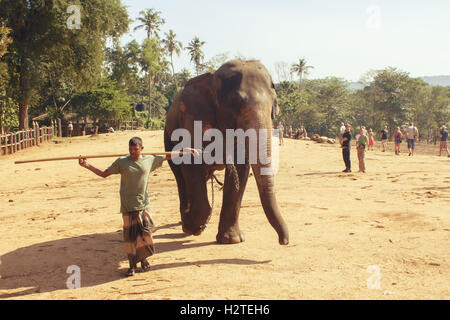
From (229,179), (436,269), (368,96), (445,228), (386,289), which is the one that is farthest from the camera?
(368,96)

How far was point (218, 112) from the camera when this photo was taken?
6.81m

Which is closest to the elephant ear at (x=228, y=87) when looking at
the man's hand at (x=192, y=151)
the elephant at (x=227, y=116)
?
the elephant at (x=227, y=116)

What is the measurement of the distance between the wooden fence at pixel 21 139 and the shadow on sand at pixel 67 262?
61.6ft

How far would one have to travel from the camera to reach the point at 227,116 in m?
6.57

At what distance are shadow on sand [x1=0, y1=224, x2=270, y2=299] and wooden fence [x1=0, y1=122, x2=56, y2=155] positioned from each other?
18765mm

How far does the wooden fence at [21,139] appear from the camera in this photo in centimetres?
2333

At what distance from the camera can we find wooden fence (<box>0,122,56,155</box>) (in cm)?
2333

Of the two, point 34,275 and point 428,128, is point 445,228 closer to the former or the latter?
point 34,275

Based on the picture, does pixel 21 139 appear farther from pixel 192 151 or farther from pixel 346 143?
pixel 192 151

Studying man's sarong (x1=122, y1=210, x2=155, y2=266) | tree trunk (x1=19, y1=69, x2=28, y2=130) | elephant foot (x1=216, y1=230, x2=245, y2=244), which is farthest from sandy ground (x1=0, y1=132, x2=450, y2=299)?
tree trunk (x1=19, y1=69, x2=28, y2=130)

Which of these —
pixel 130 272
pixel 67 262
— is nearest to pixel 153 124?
pixel 67 262

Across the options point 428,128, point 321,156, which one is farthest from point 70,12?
point 428,128

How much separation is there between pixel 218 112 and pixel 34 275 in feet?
11.7

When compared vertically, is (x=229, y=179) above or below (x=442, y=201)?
above
